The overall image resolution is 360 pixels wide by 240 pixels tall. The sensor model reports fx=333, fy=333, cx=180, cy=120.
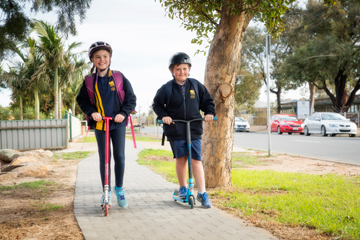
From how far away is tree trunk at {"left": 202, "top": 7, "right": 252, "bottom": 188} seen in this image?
5.16 m

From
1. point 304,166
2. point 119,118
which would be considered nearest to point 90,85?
point 119,118

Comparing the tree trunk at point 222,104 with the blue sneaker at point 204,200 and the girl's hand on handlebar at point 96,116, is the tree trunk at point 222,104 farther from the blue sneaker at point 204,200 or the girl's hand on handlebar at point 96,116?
the girl's hand on handlebar at point 96,116

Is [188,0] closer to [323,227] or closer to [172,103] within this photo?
[172,103]

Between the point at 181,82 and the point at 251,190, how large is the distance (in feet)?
6.74

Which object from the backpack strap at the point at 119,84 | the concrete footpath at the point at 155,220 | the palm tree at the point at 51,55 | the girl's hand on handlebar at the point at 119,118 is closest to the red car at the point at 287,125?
the palm tree at the point at 51,55

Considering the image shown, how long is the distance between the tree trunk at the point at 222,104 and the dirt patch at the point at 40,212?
2162 millimetres

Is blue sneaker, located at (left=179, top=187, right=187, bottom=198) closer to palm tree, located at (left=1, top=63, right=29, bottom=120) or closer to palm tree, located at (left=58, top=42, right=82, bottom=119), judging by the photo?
palm tree, located at (left=58, top=42, right=82, bottom=119)

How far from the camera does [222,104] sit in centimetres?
516

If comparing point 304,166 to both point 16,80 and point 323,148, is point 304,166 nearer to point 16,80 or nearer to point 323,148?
point 323,148

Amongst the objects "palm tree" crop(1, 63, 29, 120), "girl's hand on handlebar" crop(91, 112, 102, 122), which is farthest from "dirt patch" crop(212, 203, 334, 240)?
"palm tree" crop(1, 63, 29, 120)

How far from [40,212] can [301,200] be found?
322 cm

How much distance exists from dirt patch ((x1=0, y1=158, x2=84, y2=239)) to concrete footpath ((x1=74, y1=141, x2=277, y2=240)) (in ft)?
0.46

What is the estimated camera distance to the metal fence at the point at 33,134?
1341 centimetres

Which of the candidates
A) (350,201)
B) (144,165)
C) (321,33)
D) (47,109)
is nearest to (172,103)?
(350,201)
